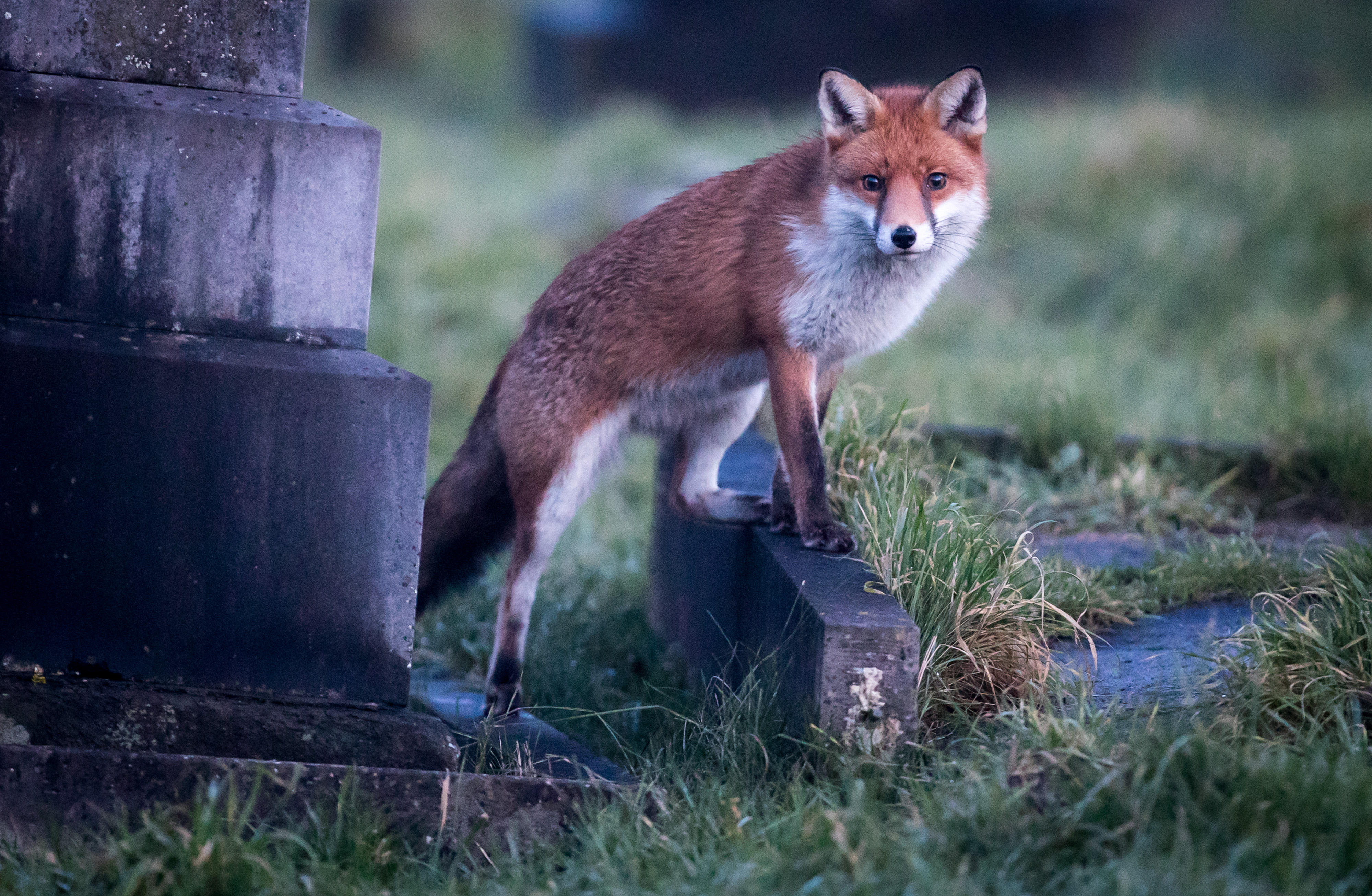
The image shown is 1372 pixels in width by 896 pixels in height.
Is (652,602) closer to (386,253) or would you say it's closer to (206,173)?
(206,173)

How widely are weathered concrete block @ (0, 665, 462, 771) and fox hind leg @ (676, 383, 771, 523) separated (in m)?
1.47

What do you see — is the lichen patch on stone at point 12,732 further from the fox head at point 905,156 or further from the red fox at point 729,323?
the fox head at point 905,156

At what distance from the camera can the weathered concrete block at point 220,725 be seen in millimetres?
2988

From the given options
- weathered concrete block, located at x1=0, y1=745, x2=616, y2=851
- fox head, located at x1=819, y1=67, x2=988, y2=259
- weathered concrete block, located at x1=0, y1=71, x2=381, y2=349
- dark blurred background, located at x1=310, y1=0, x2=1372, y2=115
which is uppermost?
dark blurred background, located at x1=310, y1=0, x2=1372, y2=115

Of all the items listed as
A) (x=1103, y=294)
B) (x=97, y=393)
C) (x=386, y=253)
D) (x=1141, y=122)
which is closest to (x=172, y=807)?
(x=97, y=393)

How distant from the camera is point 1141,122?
12906 millimetres

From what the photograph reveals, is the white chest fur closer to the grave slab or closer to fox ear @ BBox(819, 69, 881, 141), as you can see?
fox ear @ BBox(819, 69, 881, 141)

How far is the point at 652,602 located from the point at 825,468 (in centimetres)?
193

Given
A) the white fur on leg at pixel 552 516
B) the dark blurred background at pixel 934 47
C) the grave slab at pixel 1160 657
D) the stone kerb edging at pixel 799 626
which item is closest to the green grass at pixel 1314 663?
the grave slab at pixel 1160 657

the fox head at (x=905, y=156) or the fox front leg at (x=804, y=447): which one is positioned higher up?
the fox head at (x=905, y=156)

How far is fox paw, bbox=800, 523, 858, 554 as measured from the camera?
3.62 metres

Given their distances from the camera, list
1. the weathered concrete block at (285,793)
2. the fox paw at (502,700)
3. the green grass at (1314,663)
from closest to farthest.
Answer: the weathered concrete block at (285,793) < the green grass at (1314,663) < the fox paw at (502,700)

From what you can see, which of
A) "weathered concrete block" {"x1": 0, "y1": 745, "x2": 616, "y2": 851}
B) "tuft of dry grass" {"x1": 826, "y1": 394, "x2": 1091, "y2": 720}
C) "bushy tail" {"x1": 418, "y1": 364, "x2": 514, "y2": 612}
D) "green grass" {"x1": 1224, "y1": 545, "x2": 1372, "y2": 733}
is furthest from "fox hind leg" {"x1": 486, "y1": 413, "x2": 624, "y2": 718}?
"green grass" {"x1": 1224, "y1": 545, "x2": 1372, "y2": 733}

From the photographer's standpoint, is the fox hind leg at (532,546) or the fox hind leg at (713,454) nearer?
the fox hind leg at (532,546)
